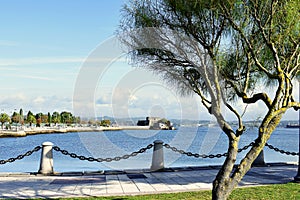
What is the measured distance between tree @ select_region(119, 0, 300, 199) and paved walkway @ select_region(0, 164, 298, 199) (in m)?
2.69

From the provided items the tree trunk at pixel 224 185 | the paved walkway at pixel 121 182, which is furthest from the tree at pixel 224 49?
the paved walkway at pixel 121 182

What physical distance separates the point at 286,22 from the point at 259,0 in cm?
69

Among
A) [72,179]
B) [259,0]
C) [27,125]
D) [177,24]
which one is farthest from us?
[27,125]

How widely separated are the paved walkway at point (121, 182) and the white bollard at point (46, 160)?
0.35 metres

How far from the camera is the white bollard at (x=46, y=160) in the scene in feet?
40.0

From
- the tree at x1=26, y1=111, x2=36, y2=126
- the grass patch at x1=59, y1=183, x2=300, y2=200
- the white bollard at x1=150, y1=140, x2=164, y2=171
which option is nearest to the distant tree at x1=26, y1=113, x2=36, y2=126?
the tree at x1=26, y1=111, x2=36, y2=126

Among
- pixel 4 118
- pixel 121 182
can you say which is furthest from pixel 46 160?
pixel 4 118

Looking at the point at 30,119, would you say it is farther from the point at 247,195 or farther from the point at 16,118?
the point at 247,195

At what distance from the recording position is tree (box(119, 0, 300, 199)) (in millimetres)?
7016

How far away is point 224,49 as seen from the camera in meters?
8.27

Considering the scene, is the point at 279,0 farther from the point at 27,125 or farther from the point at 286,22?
the point at 27,125

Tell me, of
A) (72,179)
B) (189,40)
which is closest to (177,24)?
(189,40)

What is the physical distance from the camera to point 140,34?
8.52 meters

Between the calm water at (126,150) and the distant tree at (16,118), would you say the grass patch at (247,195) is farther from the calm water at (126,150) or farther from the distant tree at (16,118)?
the distant tree at (16,118)
